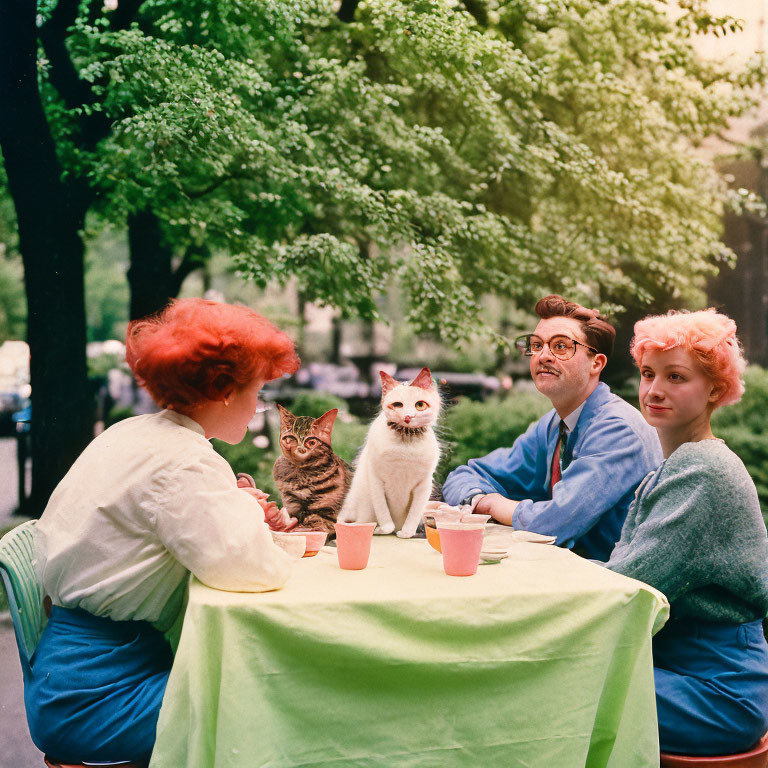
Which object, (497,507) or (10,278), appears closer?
(497,507)

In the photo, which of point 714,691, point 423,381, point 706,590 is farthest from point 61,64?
point 714,691

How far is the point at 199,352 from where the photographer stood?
1.74 meters

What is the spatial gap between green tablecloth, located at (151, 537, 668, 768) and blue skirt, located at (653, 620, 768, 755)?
0.20m

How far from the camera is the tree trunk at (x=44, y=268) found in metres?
3.86

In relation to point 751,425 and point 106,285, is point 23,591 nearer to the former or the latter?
point 106,285

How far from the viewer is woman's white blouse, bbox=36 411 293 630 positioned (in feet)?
5.28

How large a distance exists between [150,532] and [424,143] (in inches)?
139

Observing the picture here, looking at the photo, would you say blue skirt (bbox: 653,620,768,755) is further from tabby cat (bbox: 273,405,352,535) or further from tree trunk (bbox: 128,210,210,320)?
tree trunk (bbox: 128,210,210,320)

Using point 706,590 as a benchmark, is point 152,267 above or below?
above

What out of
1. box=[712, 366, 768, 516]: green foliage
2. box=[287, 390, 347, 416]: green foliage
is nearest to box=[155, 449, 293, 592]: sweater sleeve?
box=[287, 390, 347, 416]: green foliage

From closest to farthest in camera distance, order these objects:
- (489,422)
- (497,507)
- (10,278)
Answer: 1. (497,507)
2. (10,278)
3. (489,422)

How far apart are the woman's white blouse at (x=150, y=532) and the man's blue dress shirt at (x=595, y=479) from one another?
1.00 m

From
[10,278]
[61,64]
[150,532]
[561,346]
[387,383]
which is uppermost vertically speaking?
[61,64]

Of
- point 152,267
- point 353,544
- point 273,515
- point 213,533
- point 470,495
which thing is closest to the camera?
point 213,533
